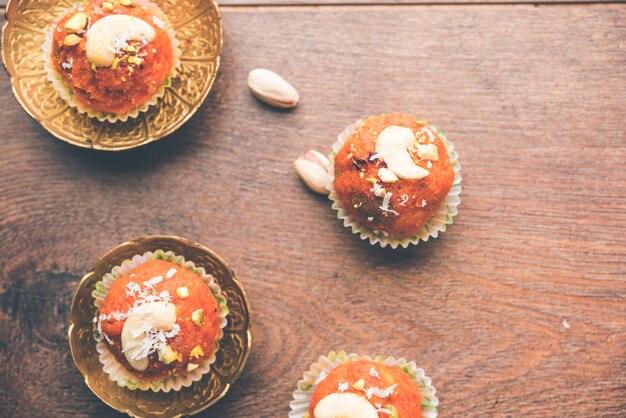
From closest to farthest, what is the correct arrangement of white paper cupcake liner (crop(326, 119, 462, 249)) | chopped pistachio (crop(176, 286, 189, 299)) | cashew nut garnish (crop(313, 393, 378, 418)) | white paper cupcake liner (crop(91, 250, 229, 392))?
cashew nut garnish (crop(313, 393, 378, 418)), chopped pistachio (crop(176, 286, 189, 299)), white paper cupcake liner (crop(91, 250, 229, 392)), white paper cupcake liner (crop(326, 119, 462, 249))

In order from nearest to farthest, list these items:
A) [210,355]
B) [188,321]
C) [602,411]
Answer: [188,321]
[210,355]
[602,411]

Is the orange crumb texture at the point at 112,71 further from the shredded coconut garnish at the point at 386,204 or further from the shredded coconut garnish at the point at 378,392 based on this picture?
the shredded coconut garnish at the point at 378,392

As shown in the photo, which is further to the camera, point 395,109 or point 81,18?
point 395,109

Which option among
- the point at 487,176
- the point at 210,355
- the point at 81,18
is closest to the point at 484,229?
the point at 487,176

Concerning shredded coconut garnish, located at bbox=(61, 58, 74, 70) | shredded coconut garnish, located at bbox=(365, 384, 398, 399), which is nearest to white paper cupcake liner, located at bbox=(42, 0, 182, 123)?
shredded coconut garnish, located at bbox=(61, 58, 74, 70)

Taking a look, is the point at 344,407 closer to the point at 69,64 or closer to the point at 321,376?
the point at 321,376

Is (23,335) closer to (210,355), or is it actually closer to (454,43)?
(210,355)

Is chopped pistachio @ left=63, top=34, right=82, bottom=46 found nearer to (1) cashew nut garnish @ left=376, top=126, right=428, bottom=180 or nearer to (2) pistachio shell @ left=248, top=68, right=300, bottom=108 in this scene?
(2) pistachio shell @ left=248, top=68, right=300, bottom=108

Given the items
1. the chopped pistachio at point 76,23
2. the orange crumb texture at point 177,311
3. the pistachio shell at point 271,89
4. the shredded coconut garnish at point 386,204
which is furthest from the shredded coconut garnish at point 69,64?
the shredded coconut garnish at point 386,204
